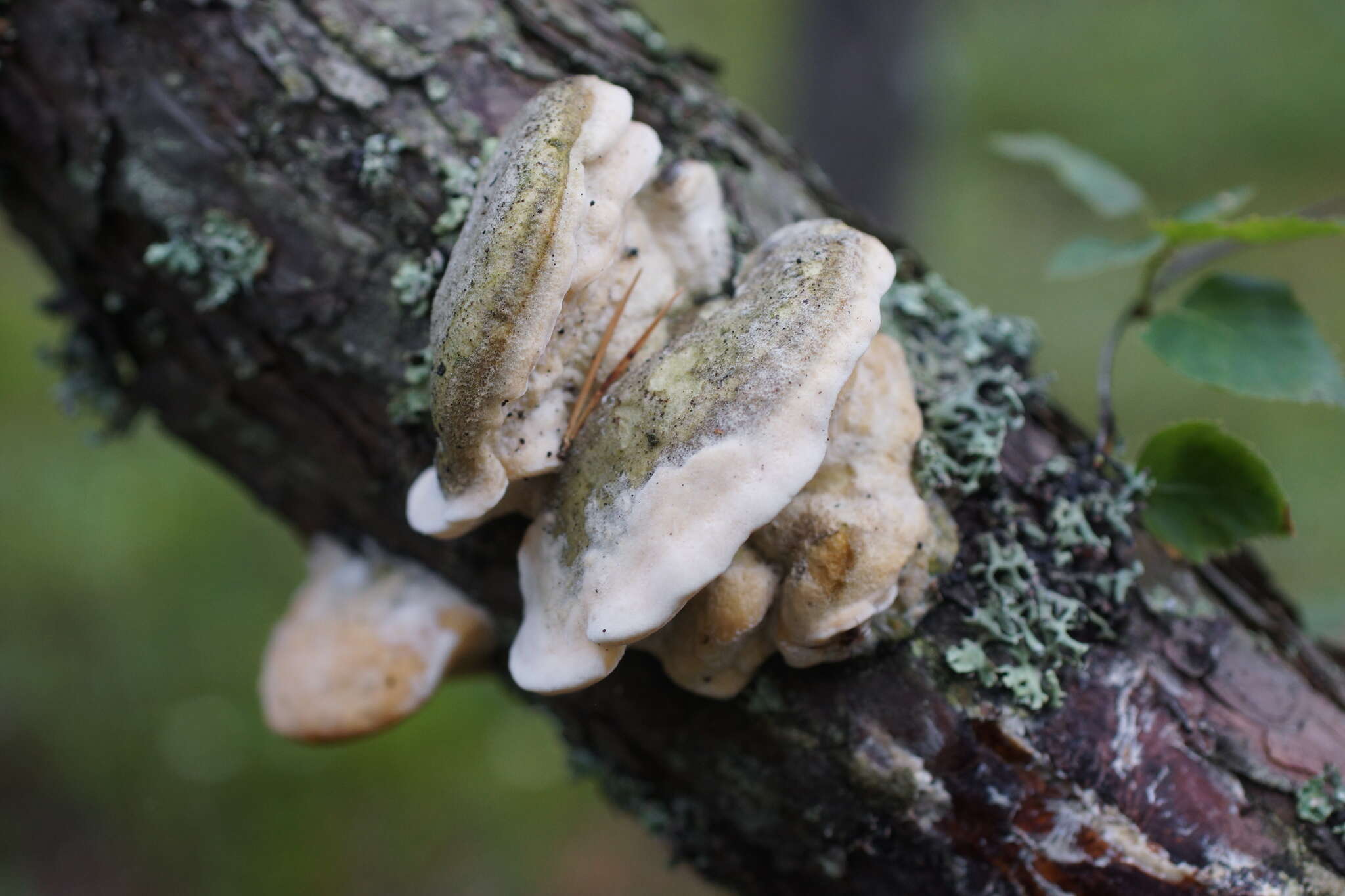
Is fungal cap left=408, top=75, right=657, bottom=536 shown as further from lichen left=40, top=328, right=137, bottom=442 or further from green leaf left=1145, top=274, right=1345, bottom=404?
lichen left=40, top=328, right=137, bottom=442

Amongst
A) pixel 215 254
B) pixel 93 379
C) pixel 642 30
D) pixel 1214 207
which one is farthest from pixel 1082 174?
pixel 93 379

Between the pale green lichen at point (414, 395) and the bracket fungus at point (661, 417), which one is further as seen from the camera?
the pale green lichen at point (414, 395)

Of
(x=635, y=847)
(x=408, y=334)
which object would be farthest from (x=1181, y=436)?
(x=635, y=847)

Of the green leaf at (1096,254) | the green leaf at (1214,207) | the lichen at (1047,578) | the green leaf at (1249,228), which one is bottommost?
the lichen at (1047,578)

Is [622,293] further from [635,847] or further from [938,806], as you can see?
[635,847]

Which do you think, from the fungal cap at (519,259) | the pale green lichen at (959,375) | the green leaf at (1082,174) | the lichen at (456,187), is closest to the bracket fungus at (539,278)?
the fungal cap at (519,259)

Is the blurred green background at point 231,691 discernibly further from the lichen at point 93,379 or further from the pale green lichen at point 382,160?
the pale green lichen at point 382,160

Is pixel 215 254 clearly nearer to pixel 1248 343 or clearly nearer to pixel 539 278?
pixel 539 278

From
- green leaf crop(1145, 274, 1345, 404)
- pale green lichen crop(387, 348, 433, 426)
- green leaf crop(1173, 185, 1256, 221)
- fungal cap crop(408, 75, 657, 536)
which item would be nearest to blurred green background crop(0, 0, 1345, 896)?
green leaf crop(1145, 274, 1345, 404)
